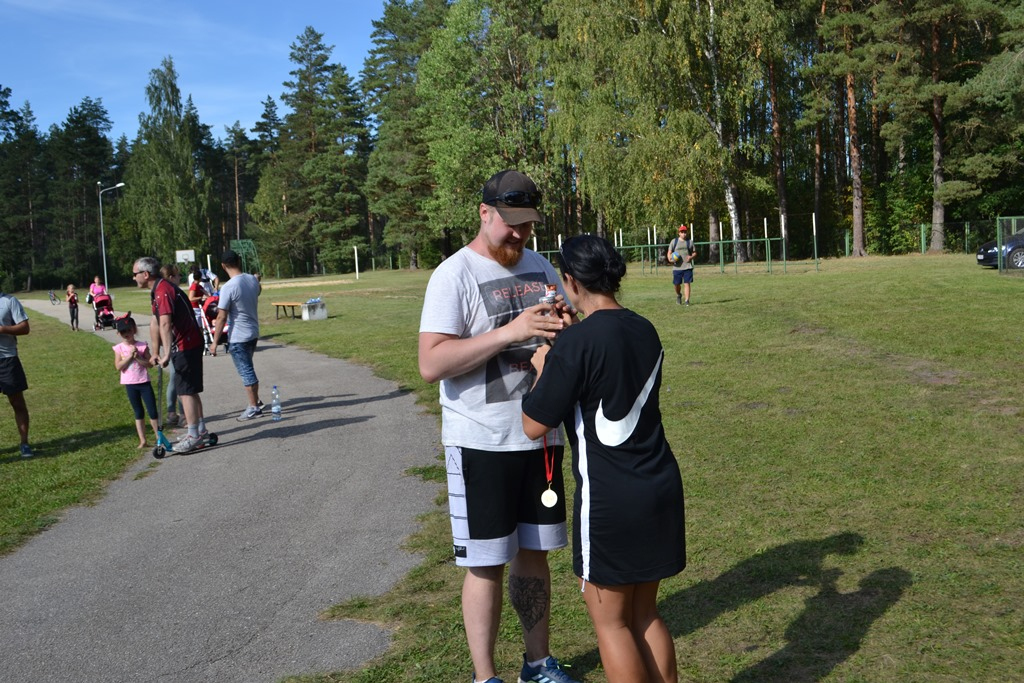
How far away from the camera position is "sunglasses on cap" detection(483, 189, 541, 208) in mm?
3395

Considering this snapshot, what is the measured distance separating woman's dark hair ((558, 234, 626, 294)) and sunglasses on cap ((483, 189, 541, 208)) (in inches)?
14.0

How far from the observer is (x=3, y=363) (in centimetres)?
936

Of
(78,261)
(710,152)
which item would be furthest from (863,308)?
(78,261)

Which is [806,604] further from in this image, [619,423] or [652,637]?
[619,423]

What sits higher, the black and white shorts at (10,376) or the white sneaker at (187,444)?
the black and white shorts at (10,376)

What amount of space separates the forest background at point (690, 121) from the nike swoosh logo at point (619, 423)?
8.68 meters

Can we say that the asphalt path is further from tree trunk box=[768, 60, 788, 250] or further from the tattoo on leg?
tree trunk box=[768, 60, 788, 250]

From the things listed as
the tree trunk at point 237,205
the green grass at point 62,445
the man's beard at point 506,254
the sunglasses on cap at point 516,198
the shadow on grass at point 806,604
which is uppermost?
the tree trunk at point 237,205

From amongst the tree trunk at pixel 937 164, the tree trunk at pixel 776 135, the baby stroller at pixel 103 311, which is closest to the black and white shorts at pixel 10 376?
the baby stroller at pixel 103 311

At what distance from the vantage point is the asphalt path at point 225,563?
14.0ft

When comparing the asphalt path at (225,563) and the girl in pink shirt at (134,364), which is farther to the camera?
the girl in pink shirt at (134,364)

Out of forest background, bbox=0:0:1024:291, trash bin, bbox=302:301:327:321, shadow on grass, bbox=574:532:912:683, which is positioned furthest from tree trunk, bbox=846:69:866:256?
shadow on grass, bbox=574:532:912:683

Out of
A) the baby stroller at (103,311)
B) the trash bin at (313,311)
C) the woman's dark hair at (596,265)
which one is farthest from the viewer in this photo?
the baby stroller at (103,311)

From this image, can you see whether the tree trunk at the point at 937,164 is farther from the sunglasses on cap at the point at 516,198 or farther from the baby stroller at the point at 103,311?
the sunglasses on cap at the point at 516,198
